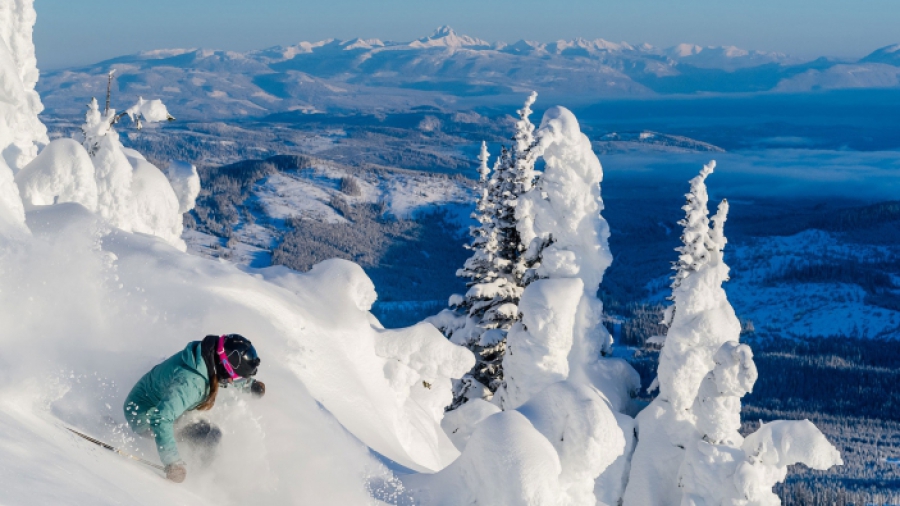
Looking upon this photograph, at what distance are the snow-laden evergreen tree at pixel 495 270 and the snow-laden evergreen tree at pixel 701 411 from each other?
4.45 m

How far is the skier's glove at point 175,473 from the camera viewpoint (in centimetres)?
623

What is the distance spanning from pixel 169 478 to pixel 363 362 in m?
3.91

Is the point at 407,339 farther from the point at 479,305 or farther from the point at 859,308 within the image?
the point at 859,308

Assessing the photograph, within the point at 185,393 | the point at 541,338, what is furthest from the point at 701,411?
the point at 185,393

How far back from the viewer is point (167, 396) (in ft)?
20.6

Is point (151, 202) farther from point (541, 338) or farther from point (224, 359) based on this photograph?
point (224, 359)

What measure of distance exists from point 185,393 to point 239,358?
52 cm

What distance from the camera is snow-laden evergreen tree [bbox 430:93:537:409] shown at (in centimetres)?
2009

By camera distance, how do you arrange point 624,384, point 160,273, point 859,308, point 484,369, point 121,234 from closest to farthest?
point 160,273, point 121,234, point 624,384, point 484,369, point 859,308

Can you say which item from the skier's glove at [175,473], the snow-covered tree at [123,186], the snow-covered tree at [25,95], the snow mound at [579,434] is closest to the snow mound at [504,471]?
the snow mound at [579,434]

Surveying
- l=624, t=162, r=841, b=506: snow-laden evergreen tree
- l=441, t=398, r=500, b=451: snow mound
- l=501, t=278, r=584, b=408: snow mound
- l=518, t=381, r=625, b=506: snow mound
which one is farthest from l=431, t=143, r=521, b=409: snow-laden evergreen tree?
l=518, t=381, r=625, b=506: snow mound

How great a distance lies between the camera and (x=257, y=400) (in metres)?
7.16

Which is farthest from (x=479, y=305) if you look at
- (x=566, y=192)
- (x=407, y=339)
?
(x=407, y=339)

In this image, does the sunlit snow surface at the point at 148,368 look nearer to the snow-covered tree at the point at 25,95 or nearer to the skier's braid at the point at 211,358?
the skier's braid at the point at 211,358
